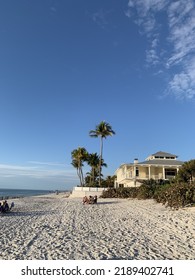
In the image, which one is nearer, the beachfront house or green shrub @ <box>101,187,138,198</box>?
green shrub @ <box>101,187,138,198</box>

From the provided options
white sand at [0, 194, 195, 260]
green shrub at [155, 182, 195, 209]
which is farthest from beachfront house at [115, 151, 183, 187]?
white sand at [0, 194, 195, 260]

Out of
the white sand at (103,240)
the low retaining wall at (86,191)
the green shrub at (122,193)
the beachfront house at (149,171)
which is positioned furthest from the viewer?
the low retaining wall at (86,191)

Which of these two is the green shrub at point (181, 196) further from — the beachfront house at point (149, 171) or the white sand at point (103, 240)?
the beachfront house at point (149, 171)

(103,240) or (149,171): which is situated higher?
(149,171)

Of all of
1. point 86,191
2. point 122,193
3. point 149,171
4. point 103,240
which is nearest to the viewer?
point 103,240

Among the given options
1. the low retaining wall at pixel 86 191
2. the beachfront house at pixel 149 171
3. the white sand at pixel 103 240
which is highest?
the beachfront house at pixel 149 171

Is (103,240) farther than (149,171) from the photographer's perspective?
No

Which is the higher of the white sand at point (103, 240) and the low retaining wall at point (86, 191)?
the low retaining wall at point (86, 191)

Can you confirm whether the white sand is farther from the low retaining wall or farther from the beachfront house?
the low retaining wall

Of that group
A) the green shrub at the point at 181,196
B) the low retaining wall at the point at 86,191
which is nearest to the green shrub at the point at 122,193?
the low retaining wall at the point at 86,191

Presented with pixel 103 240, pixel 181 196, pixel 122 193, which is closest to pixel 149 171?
pixel 122 193

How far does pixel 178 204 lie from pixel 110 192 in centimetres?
1671

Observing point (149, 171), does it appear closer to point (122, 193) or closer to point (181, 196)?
point (122, 193)

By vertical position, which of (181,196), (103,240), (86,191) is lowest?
(103,240)
